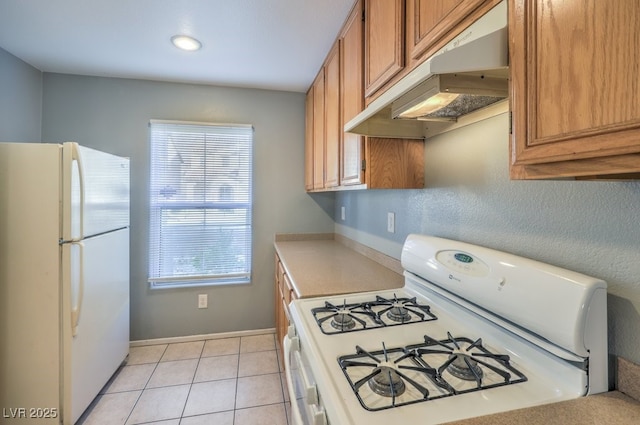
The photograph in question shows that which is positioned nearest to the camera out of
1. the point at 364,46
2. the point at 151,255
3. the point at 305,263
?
the point at 364,46

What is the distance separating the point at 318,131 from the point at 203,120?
3.75 feet

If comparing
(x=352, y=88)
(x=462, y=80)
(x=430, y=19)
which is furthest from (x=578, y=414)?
(x=352, y=88)

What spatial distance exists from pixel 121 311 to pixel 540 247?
265cm

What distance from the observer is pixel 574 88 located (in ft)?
1.62

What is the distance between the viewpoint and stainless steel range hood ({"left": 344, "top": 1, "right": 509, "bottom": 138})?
0.65 metres

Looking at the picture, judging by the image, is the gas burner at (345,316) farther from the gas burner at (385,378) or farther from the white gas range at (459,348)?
the gas burner at (385,378)

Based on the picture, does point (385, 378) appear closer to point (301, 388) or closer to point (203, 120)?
point (301, 388)

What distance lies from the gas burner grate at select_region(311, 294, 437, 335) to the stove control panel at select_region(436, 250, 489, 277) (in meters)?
0.21

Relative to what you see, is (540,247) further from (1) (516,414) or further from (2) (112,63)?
(2) (112,63)

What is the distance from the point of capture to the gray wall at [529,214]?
2.27 ft

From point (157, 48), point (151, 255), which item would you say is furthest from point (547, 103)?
point (151, 255)

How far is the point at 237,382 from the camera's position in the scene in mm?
2131

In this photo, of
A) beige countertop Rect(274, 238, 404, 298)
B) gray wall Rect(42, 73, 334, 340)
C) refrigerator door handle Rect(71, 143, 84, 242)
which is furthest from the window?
refrigerator door handle Rect(71, 143, 84, 242)

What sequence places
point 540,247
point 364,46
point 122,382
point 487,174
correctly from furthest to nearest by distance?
1. point 122,382
2. point 364,46
3. point 487,174
4. point 540,247
